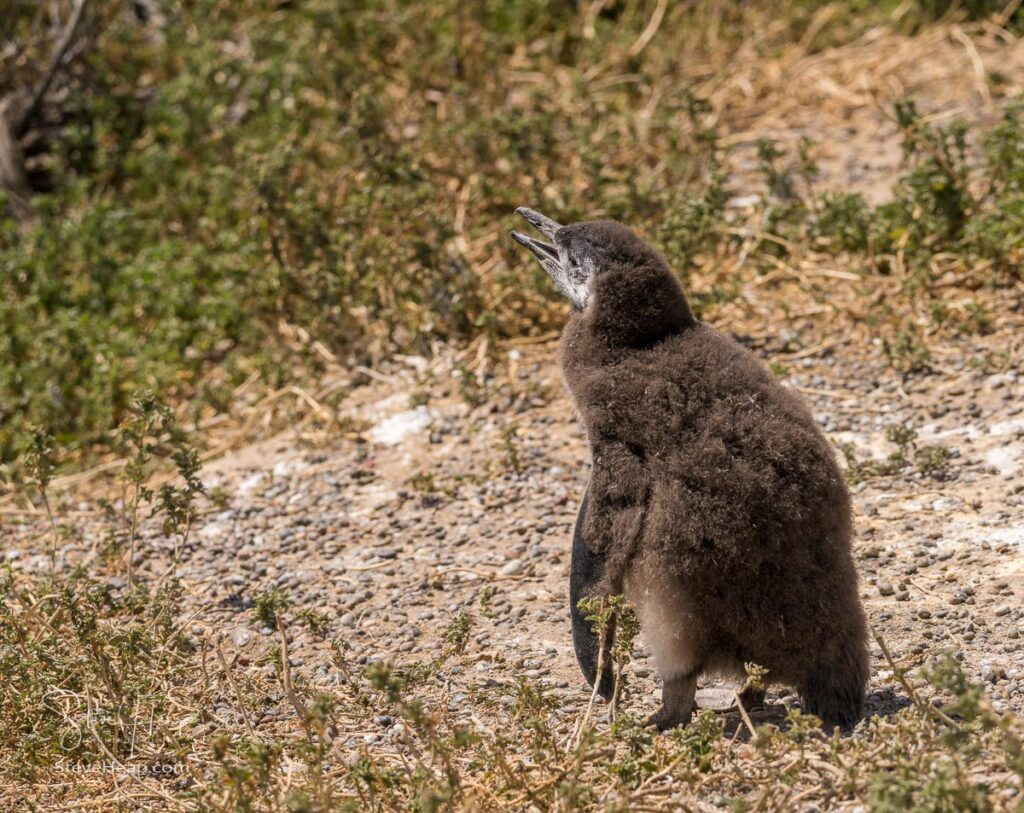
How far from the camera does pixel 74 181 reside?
34.2 ft

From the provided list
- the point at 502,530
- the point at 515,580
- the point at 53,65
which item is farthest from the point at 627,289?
the point at 53,65

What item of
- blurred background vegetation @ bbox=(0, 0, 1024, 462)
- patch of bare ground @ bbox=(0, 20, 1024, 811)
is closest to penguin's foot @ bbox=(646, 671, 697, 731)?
patch of bare ground @ bbox=(0, 20, 1024, 811)

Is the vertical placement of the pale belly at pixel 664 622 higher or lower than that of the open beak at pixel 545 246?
lower

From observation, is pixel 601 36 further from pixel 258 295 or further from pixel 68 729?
pixel 68 729

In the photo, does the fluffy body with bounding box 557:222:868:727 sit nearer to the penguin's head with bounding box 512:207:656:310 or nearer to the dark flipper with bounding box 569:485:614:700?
the dark flipper with bounding box 569:485:614:700

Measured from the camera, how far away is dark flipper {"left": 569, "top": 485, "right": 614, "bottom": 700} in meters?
4.55

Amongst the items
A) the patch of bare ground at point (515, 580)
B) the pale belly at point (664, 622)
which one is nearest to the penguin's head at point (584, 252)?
the pale belly at point (664, 622)

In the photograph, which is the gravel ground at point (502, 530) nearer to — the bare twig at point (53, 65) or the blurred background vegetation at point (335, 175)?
the blurred background vegetation at point (335, 175)

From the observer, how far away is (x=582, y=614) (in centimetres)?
463

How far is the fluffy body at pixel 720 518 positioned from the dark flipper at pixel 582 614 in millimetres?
41

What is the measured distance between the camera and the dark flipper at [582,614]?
4.55 meters

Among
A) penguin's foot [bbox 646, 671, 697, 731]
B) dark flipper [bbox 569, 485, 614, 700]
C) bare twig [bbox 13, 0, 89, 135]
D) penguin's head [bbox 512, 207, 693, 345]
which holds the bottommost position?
penguin's foot [bbox 646, 671, 697, 731]

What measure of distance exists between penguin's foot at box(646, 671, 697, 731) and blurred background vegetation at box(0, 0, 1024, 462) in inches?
140

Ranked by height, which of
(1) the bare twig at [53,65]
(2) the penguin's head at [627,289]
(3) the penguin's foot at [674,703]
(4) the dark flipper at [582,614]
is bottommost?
(3) the penguin's foot at [674,703]
